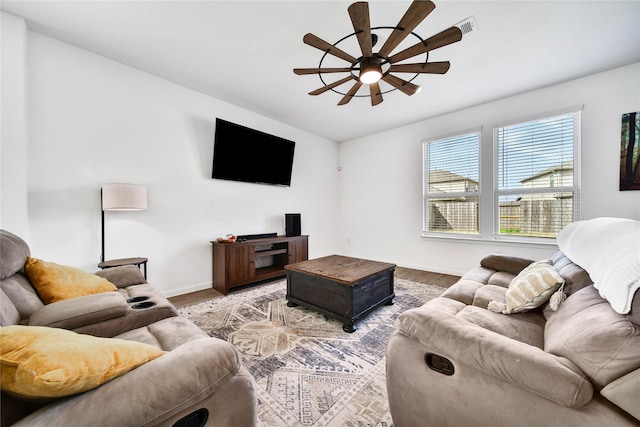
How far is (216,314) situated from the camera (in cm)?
254

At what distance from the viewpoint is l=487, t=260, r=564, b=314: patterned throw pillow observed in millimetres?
1434

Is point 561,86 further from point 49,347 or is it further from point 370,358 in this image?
point 49,347

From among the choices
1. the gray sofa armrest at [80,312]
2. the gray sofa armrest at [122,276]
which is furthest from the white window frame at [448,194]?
the gray sofa armrest at [80,312]

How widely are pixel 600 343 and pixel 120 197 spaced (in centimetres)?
335

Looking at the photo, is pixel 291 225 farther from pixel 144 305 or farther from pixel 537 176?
pixel 537 176

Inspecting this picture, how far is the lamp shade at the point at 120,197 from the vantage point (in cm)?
234

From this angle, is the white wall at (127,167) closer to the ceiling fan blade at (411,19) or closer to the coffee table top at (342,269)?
the coffee table top at (342,269)

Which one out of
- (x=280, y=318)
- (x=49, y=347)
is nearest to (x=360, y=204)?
(x=280, y=318)

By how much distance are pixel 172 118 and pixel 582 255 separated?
412 centimetres

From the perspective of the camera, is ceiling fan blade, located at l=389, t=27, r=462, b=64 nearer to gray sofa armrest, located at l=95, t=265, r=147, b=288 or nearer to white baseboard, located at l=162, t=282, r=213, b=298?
gray sofa armrest, located at l=95, t=265, r=147, b=288

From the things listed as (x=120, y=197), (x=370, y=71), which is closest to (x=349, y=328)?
(x=370, y=71)

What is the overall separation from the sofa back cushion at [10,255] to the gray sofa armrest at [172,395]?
1.17 metres

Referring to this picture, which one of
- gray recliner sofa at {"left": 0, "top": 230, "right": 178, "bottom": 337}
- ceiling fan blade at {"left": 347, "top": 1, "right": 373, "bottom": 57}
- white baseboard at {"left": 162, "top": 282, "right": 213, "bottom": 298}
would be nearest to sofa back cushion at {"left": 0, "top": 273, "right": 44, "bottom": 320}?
gray recliner sofa at {"left": 0, "top": 230, "right": 178, "bottom": 337}

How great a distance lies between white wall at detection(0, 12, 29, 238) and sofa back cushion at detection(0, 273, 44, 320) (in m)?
1.02
